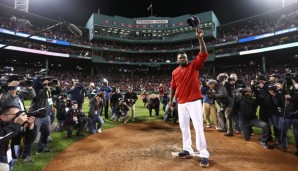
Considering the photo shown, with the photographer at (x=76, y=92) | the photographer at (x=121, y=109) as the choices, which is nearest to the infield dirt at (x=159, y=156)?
the photographer at (x=76, y=92)

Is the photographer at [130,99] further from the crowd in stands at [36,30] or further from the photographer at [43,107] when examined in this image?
the crowd in stands at [36,30]

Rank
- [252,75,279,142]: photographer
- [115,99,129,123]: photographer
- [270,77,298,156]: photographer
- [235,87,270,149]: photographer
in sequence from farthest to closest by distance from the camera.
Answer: [115,99,129,123]: photographer → [235,87,270,149]: photographer → [252,75,279,142]: photographer → [270,77,298,156]: photographer

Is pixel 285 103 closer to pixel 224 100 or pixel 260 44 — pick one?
pixel 224 100

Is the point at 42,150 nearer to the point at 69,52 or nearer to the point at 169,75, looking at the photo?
the point at 69,52

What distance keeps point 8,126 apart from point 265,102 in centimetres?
611

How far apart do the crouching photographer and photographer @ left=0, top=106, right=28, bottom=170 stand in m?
Answer: 3.99

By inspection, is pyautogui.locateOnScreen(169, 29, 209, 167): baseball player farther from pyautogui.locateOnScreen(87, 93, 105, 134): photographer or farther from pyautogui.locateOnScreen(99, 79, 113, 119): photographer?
pyautogui.locateOnScreen(99, 79, 113, 119): photographer

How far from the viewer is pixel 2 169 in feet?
7.78

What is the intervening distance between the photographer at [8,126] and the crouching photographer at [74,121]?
399cm

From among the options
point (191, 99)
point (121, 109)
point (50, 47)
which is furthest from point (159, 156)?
point (50, 47)

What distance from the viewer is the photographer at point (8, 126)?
2178 millimetres

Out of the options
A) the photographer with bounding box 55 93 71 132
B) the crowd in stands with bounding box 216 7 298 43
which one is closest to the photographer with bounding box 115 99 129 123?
the photographer with bounding box 55 93 71 132

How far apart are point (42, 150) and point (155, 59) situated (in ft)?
147

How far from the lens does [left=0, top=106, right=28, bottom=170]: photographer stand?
7.15 ft
